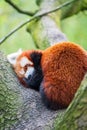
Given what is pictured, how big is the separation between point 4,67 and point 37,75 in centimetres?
15

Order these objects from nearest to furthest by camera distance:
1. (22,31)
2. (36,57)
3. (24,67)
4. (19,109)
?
(19,109), (36,57), (24,67), (22,31)

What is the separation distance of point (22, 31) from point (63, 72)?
290 cm

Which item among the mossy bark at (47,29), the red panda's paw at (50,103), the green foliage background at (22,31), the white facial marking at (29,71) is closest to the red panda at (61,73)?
the red panda's paw at (50,103)

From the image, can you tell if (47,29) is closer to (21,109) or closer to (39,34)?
(39,34)

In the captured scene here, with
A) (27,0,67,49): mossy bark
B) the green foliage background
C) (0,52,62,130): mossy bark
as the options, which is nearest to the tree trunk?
(0,52,62,130): mossy bark

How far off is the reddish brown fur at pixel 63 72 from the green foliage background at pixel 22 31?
6.87 feet

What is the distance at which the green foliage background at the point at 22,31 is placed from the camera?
3666 mm

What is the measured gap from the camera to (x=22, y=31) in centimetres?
432

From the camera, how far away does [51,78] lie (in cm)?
146

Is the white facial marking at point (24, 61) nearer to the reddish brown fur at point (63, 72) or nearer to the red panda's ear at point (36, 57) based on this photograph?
the red panda's ear at point (36, 57)

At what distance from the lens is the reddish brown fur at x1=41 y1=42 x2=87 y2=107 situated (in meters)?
1.45

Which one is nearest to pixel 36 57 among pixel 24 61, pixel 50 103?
pixel 24 61

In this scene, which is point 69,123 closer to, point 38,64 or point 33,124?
point 33,124

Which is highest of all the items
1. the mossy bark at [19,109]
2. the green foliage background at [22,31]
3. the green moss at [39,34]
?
the mossy bark at [19,109]
